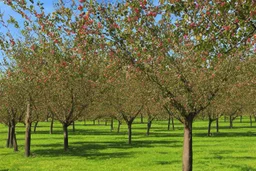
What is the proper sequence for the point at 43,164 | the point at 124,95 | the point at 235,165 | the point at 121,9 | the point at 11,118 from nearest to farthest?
the point at 121,9, the point at 235,165, the point at 43,164, the point at 11,118, the point at 124,95

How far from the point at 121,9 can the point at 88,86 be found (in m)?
22.0

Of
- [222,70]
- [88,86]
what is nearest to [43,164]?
[88,86]

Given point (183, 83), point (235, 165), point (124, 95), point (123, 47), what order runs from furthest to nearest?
point (124, 95) < point (235, 165) < point (183, 83) < point (123, 47)

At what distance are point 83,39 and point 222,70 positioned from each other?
7948 millimetres

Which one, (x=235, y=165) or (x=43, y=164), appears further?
(x=43, y=164)

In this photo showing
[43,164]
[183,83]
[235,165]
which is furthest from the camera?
[43,164]

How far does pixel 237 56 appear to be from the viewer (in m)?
16.0

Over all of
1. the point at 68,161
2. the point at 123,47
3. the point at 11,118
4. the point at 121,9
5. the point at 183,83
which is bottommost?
the point at 68,161

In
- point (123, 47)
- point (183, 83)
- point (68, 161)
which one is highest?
point (123, 47)

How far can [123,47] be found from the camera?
1305 centimetres

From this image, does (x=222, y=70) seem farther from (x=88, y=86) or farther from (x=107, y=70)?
(x=88, y=86)

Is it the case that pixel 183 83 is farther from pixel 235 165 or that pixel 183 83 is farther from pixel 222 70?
pixel 235 165

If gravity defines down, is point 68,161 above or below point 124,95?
below

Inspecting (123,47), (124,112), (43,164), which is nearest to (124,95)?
(124,112)
